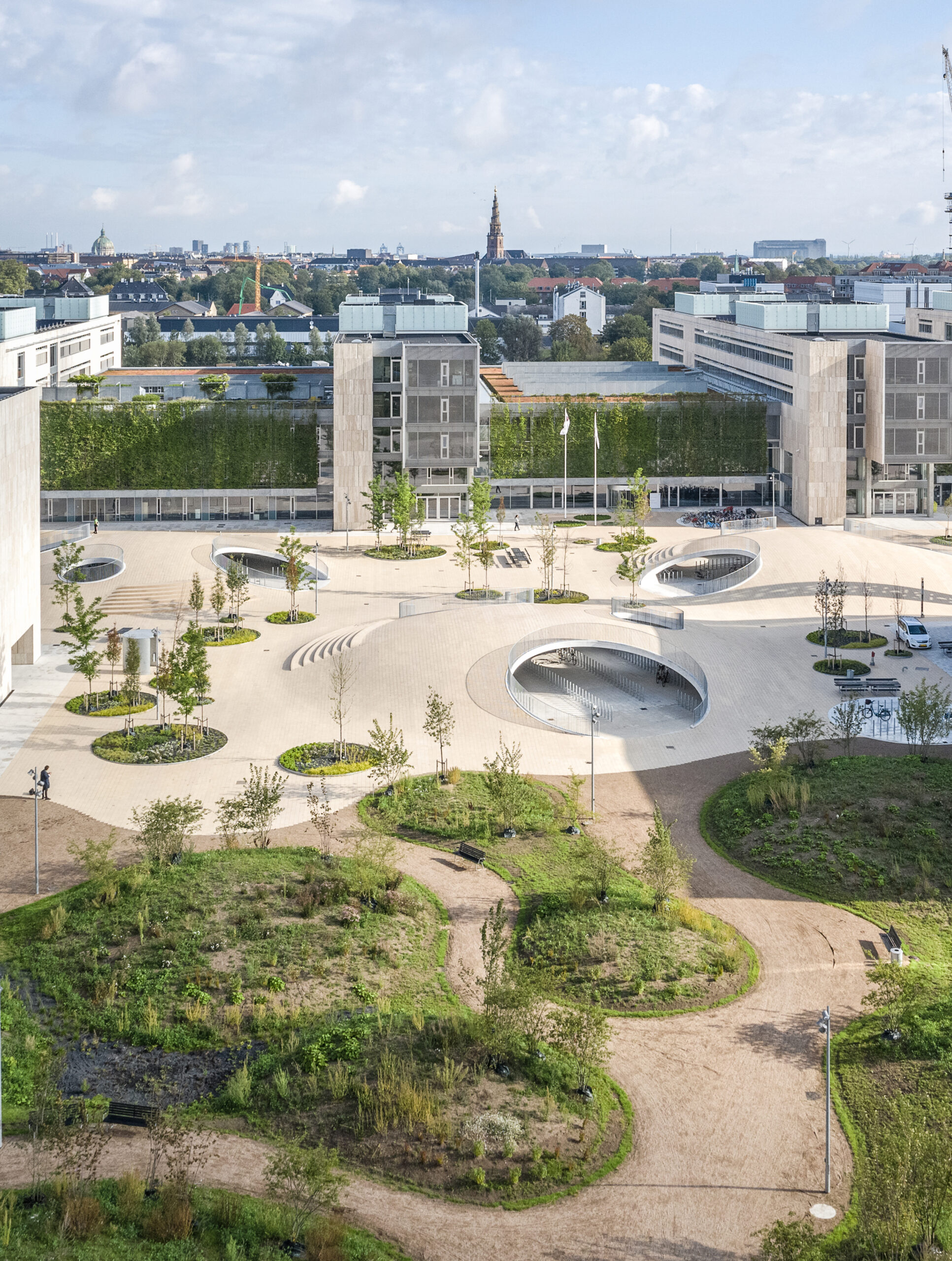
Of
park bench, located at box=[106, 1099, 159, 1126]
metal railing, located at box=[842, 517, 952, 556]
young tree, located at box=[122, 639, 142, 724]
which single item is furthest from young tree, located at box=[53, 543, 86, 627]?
metal railing, located at box=[842, 517, 952, 556]

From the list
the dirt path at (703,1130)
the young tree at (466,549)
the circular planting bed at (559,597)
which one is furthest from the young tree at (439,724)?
the young tree at (466,549)

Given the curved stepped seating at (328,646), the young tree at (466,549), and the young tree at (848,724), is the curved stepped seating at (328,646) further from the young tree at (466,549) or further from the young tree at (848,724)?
the young tree at (848,724)

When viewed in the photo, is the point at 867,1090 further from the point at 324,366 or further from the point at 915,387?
the point at 324,366

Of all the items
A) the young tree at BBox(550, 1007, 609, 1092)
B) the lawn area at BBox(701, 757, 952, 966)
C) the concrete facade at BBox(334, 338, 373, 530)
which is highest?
the concrete facade at BBox(334, 338, 373, 530)

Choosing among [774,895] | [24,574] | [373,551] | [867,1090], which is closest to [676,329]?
[373,551]

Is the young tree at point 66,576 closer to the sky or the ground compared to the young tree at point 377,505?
closer to the ground

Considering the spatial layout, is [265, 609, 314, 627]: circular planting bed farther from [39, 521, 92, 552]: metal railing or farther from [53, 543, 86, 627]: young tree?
[39, 521, 92, 552]: metal railing
